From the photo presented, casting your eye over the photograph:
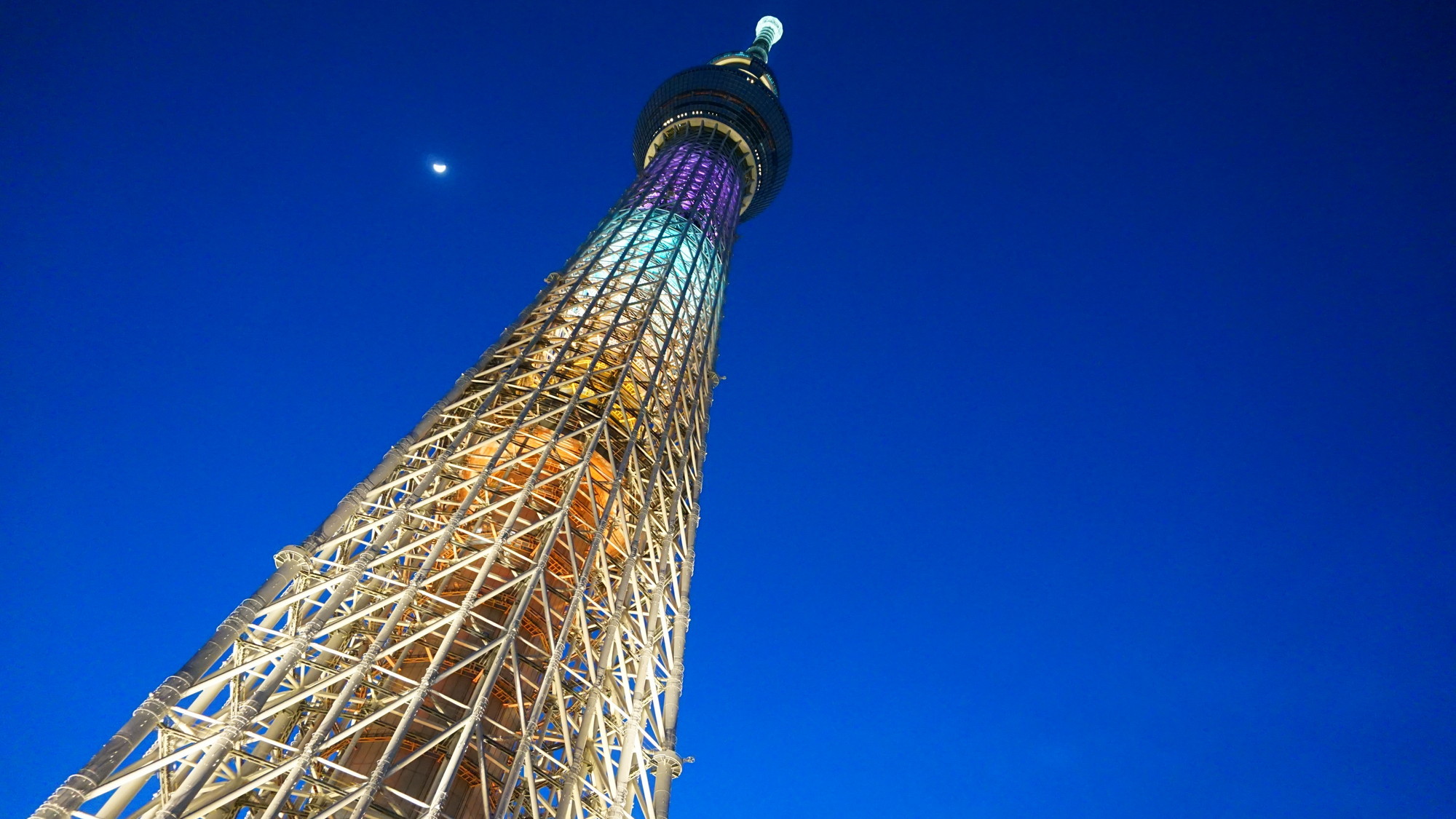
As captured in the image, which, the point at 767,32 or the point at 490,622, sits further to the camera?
the point at 767,32

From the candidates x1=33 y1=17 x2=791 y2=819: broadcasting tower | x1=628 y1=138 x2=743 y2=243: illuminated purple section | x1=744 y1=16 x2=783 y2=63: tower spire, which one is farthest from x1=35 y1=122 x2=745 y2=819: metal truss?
x1=744 y1=16 x2=783 y2=63: tower spire

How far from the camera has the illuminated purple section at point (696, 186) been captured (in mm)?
39906

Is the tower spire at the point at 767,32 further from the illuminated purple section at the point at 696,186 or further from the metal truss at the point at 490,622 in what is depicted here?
the metal truss at the point at 490,622

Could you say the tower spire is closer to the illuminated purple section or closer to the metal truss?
the illuminated purple section

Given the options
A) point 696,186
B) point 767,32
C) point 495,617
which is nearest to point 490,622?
point 495,617

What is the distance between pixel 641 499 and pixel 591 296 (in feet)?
33.7

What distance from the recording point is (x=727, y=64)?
64500 millimetres

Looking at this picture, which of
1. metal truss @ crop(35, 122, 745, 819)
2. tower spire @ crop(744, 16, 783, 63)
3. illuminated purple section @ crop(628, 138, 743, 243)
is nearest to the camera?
metal truss @ crop(35, 122, 745, 819)

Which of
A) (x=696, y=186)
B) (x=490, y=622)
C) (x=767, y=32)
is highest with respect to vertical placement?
(x=767, y=32)

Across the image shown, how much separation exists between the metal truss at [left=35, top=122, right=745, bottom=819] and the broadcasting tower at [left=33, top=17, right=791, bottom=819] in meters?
0.07

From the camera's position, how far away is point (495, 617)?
21.8 metres

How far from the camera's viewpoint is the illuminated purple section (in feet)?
131

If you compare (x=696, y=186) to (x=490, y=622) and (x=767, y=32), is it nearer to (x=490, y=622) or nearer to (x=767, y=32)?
(x=490, y=622)

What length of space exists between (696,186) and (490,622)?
30683 mm
